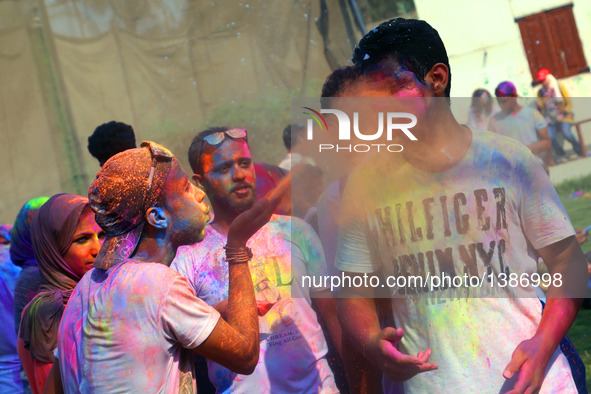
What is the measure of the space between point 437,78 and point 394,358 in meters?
0.98

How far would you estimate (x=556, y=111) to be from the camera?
20.4ft

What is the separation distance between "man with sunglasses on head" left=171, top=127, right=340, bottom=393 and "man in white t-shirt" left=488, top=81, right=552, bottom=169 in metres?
2.71

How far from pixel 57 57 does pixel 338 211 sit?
454cm

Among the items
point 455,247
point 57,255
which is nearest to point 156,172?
point 455,247

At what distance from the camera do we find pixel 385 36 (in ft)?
7.22

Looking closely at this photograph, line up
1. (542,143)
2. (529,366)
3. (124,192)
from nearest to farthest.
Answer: (124,192) → (529,366) → (542,143)

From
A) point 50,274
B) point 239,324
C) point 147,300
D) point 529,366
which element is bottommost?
point 529,366

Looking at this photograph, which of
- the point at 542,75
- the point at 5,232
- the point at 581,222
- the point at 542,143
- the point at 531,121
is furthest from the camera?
the point at 542,75

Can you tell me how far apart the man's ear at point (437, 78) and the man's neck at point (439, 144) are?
75mm

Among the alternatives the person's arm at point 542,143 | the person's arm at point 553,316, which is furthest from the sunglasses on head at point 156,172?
the person's arm at point 542,143

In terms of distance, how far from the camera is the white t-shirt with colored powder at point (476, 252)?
6.64 ft

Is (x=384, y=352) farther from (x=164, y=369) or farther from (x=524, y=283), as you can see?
(x=164, y=369)

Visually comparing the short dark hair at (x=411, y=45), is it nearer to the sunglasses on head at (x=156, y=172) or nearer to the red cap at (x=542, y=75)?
the sunglasses on head at (x=156, y=172)

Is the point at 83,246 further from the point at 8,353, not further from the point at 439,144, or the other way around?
Result: the point at 439,144
